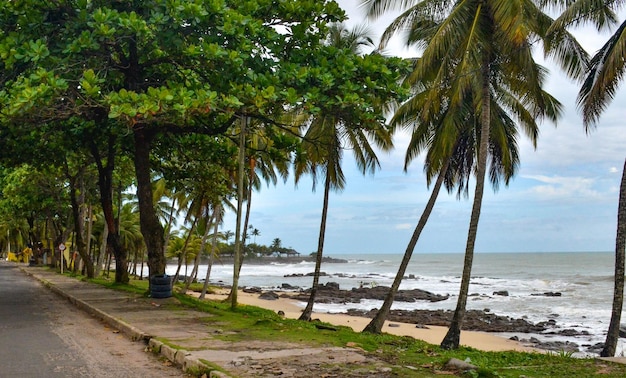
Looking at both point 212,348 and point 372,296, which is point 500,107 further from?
point 372,296

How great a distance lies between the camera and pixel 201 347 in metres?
8.42

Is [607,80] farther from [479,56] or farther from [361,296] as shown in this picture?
[361,296]

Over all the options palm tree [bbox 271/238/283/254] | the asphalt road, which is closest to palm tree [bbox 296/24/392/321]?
the asphalt road

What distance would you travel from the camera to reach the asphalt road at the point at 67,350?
733 centimetres

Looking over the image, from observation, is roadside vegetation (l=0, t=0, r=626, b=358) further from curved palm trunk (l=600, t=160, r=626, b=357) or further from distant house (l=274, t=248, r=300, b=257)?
distant house (l=274, t=248, r=300, b=257)

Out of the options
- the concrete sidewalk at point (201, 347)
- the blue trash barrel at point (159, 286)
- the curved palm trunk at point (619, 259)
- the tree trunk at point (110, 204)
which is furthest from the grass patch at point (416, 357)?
the tree trunk at point (110, 204)

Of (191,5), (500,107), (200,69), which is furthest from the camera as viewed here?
(500,107)

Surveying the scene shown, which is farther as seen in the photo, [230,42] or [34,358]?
[230,42]

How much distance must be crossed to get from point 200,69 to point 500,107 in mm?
8243

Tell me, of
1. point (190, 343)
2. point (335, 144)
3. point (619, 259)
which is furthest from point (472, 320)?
point (190, 343)

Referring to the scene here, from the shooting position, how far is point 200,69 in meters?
12.5

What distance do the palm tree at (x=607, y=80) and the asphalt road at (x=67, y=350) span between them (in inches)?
332

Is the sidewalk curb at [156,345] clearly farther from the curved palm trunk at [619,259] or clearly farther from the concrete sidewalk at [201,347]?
the curved palm trunk at [619,259]

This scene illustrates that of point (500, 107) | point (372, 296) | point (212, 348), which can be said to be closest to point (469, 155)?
point (500, 107)
